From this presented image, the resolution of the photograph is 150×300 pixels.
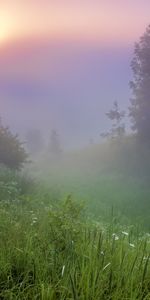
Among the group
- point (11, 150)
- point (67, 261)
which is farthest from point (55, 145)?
point (67, 261)

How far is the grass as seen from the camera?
11.8ft

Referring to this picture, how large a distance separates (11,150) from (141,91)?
1391 centimetres

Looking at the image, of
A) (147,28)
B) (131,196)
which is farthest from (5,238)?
(147,28)

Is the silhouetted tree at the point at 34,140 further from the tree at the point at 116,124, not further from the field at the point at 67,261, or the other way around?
the field at the point at 67,261

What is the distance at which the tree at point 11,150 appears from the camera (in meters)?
27.3

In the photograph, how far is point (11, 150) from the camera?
2725 cm

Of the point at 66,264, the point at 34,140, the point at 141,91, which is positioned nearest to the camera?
the point at 66,264

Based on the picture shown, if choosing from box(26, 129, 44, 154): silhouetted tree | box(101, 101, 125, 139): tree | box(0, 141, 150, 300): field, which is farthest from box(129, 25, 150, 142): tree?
box(26, 129, 44, 154): silhouetted tree

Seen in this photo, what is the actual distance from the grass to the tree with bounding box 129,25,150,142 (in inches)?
1219

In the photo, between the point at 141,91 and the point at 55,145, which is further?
the point at 55,145

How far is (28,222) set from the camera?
5.50 metres

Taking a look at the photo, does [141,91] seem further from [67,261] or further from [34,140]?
[34,140]

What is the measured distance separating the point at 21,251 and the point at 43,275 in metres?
0.41

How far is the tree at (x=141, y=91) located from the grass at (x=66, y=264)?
30960 millimetres
